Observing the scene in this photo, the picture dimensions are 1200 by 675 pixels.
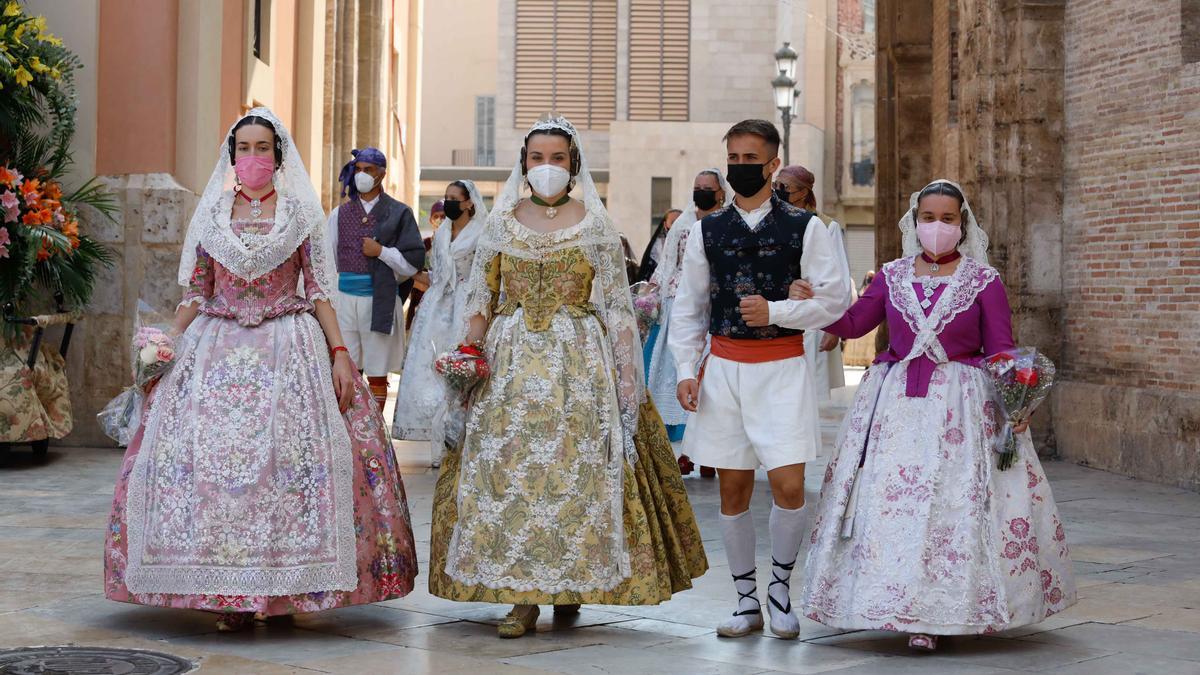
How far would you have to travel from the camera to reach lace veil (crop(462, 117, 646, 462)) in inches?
242

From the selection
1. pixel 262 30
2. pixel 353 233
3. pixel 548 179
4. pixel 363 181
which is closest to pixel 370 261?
pixel 353 233

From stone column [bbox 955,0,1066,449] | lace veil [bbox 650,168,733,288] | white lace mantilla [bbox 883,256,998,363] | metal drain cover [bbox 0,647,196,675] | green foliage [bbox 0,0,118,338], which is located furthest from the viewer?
stone column [bbox 955,0,1066,449]

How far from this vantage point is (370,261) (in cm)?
1100

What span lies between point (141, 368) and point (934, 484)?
2777mm

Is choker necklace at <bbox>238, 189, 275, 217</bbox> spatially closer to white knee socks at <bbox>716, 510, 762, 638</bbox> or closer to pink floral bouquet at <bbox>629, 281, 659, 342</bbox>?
pink floral bouquet at <bbox>629, 281, 659, 342</bbox>

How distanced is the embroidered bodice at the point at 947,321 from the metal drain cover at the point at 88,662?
8.44ft

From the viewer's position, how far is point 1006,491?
5.82 meters

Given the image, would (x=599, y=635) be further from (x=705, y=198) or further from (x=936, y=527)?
(x=705, y=198)

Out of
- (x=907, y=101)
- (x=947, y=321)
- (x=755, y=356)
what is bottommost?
(x=755, y=356)

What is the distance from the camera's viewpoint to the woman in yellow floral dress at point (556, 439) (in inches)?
232

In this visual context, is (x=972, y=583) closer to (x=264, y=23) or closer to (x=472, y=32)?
(x=264, y=23)

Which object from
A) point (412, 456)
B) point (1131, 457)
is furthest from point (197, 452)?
point (1131, 457)

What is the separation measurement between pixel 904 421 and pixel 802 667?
96 centimetres

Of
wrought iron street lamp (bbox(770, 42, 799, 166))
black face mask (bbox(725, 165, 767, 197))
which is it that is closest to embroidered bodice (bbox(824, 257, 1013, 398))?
black face mask (bbox(725, 165, 767, 197))
